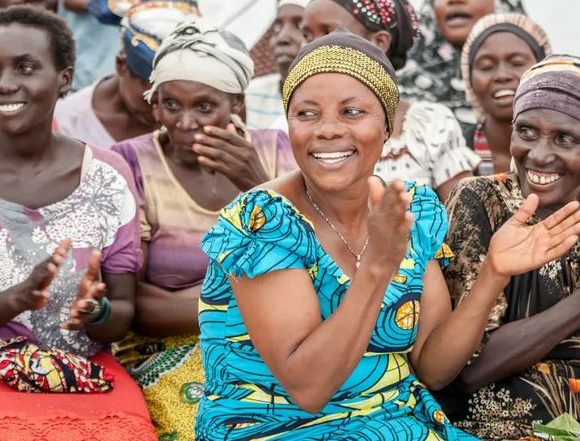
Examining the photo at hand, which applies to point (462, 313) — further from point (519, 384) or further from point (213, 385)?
point (213, 385)

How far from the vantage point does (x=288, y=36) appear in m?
6.50

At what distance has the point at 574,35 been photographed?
7.42 m

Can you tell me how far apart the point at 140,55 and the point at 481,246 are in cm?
242

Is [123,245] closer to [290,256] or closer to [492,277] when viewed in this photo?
[290,256]

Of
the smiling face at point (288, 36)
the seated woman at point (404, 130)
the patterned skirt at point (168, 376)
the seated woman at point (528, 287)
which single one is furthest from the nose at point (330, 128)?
the smiling face at point (288, 36)

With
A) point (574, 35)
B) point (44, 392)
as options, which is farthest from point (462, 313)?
point (574, 35)

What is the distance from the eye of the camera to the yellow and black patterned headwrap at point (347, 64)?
11.6 feet

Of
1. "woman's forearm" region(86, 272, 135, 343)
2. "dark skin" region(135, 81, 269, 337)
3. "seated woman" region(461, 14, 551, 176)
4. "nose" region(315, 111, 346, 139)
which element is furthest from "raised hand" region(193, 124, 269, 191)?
"seated woman" region(461, 14, 551, 176)

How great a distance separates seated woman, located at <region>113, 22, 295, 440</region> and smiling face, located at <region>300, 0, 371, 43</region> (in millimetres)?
541

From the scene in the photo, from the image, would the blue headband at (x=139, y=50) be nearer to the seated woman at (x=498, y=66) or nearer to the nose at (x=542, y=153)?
the seated woman at (x=498, y=66)

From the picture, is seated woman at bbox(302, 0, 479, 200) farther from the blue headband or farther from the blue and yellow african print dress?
the blue and yellow african print dress

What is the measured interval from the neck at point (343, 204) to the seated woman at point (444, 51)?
10.9 feet

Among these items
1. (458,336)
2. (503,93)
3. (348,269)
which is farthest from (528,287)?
(503,93)

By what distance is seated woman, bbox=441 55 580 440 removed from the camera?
12.9ft
